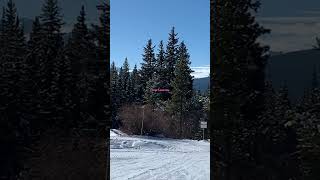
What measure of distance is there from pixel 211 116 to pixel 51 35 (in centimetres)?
297

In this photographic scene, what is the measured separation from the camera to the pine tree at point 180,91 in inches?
1433

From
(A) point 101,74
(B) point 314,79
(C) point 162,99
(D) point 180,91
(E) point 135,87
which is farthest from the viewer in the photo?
(E) point 135,87

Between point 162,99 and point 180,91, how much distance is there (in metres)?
4.74

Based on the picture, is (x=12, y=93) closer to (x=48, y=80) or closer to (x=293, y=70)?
(x=48, y=80)

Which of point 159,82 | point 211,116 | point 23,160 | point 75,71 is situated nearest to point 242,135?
point 211,116

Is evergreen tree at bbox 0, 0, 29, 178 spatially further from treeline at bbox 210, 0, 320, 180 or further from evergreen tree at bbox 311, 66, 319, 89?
evergreen tree at bbox 311, 66, 319, 89

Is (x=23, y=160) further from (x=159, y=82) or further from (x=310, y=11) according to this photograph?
(x=159, y=82)

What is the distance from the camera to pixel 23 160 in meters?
7.50

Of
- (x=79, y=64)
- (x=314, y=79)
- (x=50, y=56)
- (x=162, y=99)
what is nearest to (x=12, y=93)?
(x=50, y=56)

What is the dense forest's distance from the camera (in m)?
7.46

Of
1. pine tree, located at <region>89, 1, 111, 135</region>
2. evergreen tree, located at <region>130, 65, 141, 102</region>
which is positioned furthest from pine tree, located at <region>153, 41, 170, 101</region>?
pine tree, located at <region>89, 1, 111, 135</region>

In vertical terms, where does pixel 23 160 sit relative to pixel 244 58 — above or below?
below

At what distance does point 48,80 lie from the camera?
302 inches

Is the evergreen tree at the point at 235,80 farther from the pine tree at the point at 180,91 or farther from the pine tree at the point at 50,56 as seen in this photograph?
the pine tree at the point at 180,91
